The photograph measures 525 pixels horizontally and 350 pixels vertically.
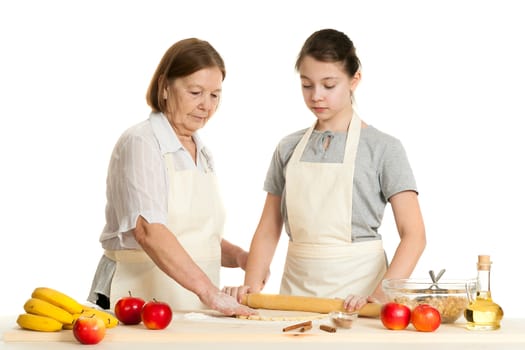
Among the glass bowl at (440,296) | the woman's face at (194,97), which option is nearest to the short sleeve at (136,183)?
the woman's face at (194,97)

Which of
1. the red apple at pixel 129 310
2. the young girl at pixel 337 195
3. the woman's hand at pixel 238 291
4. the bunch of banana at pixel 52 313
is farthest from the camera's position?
the young girl at pixel 337 195

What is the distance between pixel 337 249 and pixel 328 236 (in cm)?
6

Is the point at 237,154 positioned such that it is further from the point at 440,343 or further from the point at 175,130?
the point at 440,343

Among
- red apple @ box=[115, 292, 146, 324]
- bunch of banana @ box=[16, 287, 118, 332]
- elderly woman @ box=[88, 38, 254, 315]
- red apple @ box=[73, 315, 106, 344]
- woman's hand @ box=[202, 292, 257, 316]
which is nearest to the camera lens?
red apple @ box=[73, 315, 106, 344]

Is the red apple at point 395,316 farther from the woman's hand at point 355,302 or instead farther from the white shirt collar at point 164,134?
the white shirt collar at point 164,134

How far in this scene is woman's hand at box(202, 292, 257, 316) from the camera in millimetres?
2697

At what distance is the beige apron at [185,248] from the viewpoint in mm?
3164

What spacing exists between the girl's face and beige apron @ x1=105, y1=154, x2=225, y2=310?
1.61 feet

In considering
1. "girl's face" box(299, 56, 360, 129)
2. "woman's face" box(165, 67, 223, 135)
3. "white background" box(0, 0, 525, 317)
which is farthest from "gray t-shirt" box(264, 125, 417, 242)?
"white background" box(0, 0, 525, 317)

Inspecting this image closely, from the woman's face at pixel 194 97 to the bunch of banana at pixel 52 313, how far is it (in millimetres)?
906

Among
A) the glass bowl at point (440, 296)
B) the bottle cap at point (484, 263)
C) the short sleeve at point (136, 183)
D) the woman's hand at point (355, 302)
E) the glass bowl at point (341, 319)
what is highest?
the short sleeve at point (136, 183)

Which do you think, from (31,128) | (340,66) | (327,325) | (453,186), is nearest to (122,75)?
(31,128)

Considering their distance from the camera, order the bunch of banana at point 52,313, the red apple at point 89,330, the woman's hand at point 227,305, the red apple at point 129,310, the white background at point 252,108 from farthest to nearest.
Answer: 1. the white background at point 252,108
2. the woman's hand at point 227,305
3. the red apple at point 129,310
4. the bunch of banana at point 52,313
5. the red apple at point 89,330

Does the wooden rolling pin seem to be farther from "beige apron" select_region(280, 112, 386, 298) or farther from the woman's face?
the woman's face
